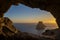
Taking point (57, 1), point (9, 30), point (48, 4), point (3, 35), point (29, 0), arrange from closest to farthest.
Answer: point (57, 1)
point (48, 4)
point (29, 0)
point (3, 35)
point (9, 30)

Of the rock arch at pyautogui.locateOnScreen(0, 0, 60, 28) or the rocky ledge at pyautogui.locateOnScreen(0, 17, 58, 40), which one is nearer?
the rock arch at pyautogui.locateOnScreen(0, 0, 60, 28)

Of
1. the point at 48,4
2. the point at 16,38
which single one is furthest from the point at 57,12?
the point at 16,38

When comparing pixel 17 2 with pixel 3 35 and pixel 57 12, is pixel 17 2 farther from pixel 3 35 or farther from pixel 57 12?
pixel 57 12

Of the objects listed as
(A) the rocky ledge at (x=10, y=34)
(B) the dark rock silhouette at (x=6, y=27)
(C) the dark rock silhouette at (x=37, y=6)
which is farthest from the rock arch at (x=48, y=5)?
(B) the dark rock silhouette at (x=6, y=27)

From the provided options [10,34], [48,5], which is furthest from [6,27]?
[48,5]

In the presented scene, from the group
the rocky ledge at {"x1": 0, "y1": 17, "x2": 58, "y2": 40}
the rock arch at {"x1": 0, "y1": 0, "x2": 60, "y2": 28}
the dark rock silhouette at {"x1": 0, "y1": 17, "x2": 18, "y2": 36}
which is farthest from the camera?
the dark rock silhouette at {"x1": 0, "y1": 17, "x2": 18, "y2": 36}

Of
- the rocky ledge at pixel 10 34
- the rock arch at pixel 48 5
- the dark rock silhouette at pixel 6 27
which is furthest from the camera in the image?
the dark rock silhouette at pixel 6 27

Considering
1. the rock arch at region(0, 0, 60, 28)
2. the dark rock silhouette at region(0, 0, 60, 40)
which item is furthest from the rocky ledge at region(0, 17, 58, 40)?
the rock arch at region(0, 0, 60, 28)

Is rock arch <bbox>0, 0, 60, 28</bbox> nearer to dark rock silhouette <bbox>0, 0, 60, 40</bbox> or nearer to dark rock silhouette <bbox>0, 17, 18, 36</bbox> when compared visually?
dark rock silhouette <bbox>0, 0, 60, 40</bbox>

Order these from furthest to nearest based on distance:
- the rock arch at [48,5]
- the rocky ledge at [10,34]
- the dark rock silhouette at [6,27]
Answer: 1. the dark rock silhouette at [6,27]
2. the rocky ledge at [10,34]
3. the rock arch at [48,5]

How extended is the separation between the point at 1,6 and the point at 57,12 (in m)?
6.70

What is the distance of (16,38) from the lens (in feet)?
58.6

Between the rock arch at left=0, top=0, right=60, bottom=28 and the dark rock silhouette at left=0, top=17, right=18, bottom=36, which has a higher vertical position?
the dark rock silhouette at left=0, top=17, right=18, bottom=36

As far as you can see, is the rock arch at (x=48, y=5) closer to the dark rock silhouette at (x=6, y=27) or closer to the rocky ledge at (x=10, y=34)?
the rocky ledge at (x=10, y=34)
